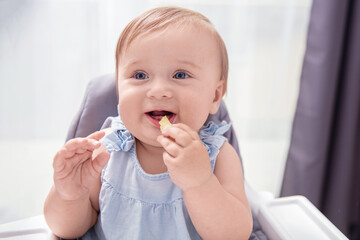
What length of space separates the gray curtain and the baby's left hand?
857 millimetres

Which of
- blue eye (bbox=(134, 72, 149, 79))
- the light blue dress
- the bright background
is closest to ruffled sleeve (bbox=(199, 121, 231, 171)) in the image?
the light blue dress

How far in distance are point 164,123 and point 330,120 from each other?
951 millimetres

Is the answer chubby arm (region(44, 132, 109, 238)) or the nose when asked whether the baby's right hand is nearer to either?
chubby arm (region(44, 132, 109, 238))

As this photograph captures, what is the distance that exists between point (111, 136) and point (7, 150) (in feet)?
2.21

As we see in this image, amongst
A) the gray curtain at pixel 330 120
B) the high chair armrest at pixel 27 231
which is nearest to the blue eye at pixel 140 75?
the high chair armrest at pixel 27 231

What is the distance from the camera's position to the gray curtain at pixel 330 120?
49.7 inches

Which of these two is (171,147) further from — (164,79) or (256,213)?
(256,213)

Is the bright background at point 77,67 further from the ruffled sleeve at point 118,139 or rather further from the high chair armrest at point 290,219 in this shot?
the high chair armrest at point 290,219

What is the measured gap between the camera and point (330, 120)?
1.36 metres

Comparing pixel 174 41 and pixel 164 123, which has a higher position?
pixel 174 41

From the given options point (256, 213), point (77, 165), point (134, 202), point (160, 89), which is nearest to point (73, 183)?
point (77, 165)

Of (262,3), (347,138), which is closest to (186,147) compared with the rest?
(262,3)

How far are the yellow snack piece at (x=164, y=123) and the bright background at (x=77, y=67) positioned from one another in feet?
2.10

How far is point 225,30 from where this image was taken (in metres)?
1.30
